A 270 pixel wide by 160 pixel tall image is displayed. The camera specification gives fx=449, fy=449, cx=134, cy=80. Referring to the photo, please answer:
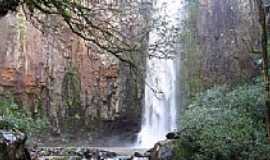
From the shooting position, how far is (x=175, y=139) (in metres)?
9.09

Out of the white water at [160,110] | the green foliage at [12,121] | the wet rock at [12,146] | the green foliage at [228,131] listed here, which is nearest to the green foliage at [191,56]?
the white water at [160,110]

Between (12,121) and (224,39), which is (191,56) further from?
(12,121)

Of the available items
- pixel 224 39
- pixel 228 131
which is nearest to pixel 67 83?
pixel 224 39

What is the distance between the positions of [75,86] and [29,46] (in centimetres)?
255

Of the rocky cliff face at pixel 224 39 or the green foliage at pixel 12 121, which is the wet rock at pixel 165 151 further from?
the rocky cliff face at pixel 224 39

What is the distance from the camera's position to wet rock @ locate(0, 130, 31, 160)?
636 cm

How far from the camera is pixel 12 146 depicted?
21.5ft

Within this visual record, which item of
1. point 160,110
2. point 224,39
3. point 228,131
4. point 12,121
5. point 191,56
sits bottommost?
point 160,110

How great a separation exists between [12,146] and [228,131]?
12.5 ft

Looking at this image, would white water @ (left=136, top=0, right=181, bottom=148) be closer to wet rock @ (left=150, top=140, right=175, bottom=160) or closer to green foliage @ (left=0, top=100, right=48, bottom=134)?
green foliage @ (left=0, top=100, right=48, bottom=134)

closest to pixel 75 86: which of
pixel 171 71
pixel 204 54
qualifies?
pixel 171 71

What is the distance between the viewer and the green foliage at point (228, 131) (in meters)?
7.72

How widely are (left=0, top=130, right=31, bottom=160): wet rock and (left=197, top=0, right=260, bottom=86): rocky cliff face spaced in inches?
351

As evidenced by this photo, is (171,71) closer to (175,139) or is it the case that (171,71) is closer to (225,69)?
(225,69)
